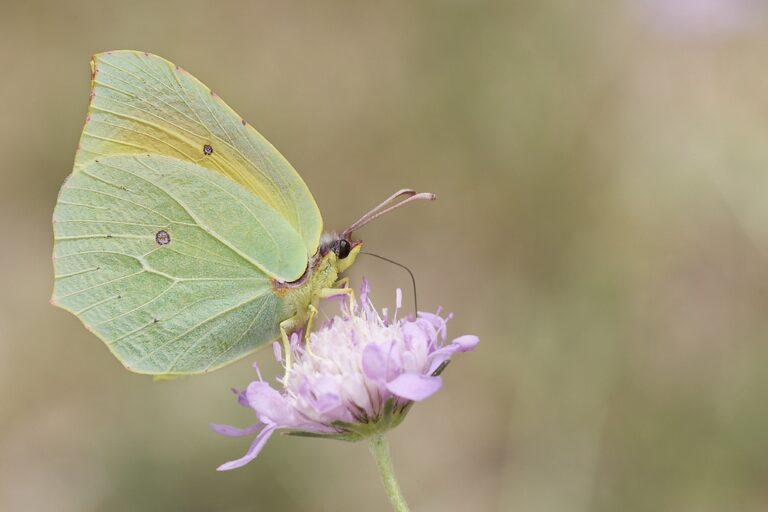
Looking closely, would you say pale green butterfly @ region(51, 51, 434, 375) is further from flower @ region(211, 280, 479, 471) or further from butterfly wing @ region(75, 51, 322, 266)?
flower @ region(211, 280, 479, 471)

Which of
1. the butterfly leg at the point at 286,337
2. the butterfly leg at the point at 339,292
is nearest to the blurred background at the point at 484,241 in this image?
the butterfly leg at the point at 339,292

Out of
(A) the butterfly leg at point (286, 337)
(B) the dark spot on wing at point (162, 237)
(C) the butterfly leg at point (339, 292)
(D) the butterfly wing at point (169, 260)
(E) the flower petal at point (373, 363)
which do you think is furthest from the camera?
(B) the dark spot on wing at point (162, 237)

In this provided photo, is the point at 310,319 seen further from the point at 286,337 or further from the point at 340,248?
the point at 340,248

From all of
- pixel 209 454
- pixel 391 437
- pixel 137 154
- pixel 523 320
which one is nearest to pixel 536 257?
pixel 523 320

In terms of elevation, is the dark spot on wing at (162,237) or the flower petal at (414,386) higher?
the flower petal at (414,386)

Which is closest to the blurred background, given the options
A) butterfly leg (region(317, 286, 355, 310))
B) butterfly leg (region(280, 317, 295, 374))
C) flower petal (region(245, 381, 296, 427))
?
butterfly leg (region(317, 286, 355, 310))

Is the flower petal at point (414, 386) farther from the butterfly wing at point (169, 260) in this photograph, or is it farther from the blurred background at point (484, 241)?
the blurred background at point (484, 241)

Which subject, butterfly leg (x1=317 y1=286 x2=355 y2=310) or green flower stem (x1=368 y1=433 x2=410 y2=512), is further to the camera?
butterfly leg (x1=317 y1=286 x2=355 y2=310)
